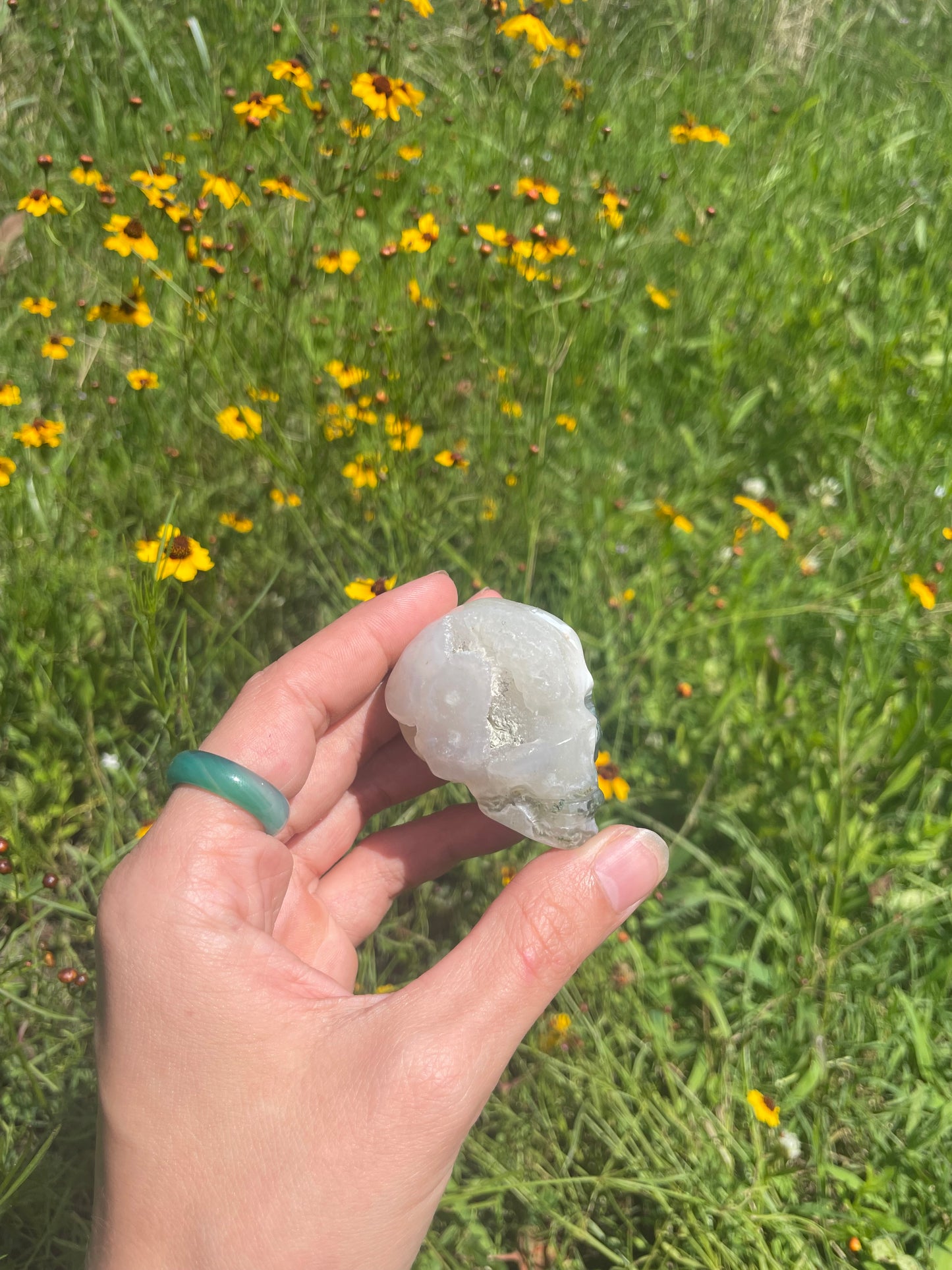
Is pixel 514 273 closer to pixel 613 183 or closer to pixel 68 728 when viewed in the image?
pixel 613 183

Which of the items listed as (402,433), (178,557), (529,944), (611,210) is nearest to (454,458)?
(402,433)


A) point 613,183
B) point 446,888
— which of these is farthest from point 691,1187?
point 613,183

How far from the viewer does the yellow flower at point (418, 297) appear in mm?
2113

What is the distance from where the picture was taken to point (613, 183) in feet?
9.29

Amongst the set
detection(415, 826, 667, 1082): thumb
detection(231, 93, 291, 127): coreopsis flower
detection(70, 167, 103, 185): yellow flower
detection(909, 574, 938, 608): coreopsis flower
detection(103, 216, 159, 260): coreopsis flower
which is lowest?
detection(909, 574, 938, 608): coreopsis flower

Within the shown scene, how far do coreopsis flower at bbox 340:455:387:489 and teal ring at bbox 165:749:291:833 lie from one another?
863mm

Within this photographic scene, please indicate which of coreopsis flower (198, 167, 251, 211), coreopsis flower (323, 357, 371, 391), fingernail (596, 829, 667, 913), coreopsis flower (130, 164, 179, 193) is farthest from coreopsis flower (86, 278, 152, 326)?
fingernail (596, 829, 667, 913)

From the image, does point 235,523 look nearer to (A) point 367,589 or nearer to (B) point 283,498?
(B) point 283,498

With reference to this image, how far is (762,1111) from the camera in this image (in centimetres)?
147

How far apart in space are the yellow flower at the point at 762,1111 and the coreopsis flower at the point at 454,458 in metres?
1.38

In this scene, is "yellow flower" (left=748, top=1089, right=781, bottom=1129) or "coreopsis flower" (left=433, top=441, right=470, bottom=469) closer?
"yellow flower" (left=748, top=1089, right=781, bottom=1129)

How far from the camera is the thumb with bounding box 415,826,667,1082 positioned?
3.45ft

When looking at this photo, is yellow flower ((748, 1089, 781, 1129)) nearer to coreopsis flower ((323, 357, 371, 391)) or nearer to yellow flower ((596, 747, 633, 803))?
yellow flower ((596, 747, 633, 803))

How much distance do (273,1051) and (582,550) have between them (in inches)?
58.4
